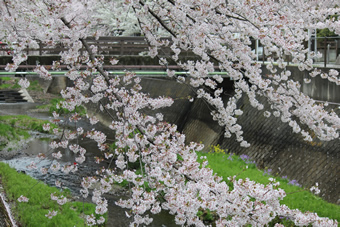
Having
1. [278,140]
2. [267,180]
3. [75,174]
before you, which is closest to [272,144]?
[278,140]

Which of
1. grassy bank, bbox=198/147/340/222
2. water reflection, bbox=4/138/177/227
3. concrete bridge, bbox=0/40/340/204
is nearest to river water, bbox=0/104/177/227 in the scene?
water reflection, bbox=4/138/177/227

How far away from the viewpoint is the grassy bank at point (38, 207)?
28.3 ft

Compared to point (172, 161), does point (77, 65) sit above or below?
above

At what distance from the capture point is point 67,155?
49.9 feet

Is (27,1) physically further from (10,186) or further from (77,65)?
(10,186)

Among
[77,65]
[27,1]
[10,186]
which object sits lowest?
[10,186]

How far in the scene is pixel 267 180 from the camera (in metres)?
10.6

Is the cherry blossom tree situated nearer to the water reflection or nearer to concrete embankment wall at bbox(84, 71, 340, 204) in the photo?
the water reflection

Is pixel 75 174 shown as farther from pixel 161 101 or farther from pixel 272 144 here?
pixel 161 101

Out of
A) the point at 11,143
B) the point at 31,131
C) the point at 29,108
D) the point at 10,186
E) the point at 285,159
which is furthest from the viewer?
the point at 29,108

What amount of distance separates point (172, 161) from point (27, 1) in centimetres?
331

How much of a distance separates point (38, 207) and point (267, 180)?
5.38 metres

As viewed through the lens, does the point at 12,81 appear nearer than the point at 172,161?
No

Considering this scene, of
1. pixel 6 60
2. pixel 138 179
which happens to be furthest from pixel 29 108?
pixel 138 179
